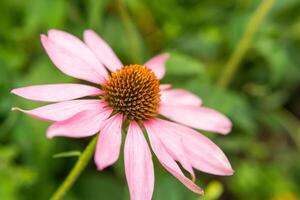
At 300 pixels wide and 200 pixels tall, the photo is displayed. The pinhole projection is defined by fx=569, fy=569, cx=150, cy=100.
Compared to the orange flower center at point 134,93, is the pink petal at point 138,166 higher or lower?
lower

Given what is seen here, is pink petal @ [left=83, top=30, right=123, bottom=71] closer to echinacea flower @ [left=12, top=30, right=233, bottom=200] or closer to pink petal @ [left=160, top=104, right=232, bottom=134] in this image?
echinacea flower @ [left=12, top=30, right=233, bottom=200]

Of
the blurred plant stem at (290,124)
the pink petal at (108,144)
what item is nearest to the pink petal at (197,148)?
the pink petal at (108,144)

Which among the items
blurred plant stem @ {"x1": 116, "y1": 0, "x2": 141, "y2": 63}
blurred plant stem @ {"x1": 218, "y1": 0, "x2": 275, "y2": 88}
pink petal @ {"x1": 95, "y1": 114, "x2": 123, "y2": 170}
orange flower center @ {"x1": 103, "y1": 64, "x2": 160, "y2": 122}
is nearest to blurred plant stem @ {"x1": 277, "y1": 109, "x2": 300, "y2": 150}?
blurred plant stem @ {"x1": 218, "y1": 0, "x2": 275, "y2": 88}

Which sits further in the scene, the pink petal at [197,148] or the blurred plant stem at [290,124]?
the blurred plant stem at [290,124]

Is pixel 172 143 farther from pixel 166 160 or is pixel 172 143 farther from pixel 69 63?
pixel 69 63

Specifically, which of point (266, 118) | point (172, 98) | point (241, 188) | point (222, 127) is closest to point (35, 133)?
point (172, 98)

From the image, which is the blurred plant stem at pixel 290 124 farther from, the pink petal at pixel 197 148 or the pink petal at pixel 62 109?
the pink petal at pixel 62 109
